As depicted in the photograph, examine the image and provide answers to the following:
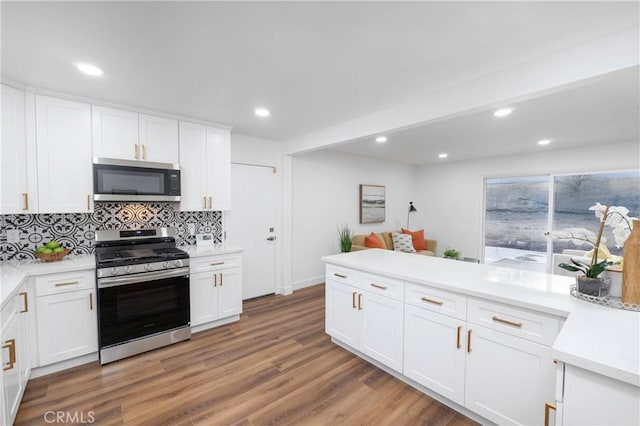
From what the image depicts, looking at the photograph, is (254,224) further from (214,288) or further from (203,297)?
(203,297)

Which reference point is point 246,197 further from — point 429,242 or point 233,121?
point 429,242

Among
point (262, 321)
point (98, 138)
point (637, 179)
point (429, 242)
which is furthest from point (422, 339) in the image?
point (637, 179)

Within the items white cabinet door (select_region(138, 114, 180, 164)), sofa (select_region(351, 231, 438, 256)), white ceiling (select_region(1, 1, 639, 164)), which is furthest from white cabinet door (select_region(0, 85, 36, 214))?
sofa (select_region(351, 231, 438, 256))

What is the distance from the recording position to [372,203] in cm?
586

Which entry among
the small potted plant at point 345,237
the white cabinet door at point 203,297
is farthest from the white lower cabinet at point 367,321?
the small potted plant at point 345,237

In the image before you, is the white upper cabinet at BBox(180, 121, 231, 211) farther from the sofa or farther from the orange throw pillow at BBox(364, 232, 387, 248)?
the orange throw pillow at BBox(364, 232, 387, 248)

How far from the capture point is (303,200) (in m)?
4.69

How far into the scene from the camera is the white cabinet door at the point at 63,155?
242 cm

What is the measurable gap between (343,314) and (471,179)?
4937mm

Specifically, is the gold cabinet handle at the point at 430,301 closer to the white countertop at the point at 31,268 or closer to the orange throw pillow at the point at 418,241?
the white countertop at the point at 31,268

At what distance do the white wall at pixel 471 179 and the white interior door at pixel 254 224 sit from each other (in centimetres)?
423

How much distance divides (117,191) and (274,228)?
2150 mm

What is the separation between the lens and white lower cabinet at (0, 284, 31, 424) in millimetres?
1611

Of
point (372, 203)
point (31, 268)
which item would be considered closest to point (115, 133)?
point (31, 268)
